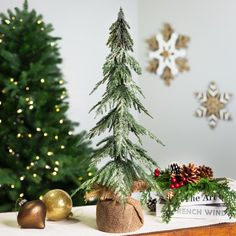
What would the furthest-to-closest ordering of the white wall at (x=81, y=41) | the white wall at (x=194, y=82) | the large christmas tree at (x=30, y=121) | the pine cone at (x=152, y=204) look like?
the white wall at (x=81, y=41)
the white wall at (x=194, y=82)
the large christmas tree at (x=30, y=121)
the pine cone at (x=152, y=204)

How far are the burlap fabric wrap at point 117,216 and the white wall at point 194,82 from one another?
76.1 inches

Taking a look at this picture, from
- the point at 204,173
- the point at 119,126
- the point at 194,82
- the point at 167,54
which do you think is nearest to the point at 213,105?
the point at 194,82

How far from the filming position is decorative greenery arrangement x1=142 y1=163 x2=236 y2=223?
126 cm

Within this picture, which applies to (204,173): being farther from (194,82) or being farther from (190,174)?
(194,82)

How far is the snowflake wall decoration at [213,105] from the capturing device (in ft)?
10.1

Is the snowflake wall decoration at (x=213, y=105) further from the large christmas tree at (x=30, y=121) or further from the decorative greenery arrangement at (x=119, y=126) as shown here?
the decorative greenery arrangement at (x=119, y=126)

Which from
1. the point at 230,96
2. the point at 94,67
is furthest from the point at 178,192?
the point at 94,67

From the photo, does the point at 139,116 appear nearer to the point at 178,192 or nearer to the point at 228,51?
the point at 228,51

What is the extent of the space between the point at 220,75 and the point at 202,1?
632 mm

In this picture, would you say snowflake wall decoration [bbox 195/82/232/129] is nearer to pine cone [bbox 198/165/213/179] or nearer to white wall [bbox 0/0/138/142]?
white wall [bbox 0/0/138/142]

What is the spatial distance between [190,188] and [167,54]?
2.42m

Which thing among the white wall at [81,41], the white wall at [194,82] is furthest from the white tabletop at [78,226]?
the white wall at [81,41]

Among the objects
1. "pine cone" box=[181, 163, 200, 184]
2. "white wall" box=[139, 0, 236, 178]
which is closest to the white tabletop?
"pine cone" box=[181, 163, 200, 184]

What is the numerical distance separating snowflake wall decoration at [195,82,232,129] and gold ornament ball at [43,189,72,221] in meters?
1.98
